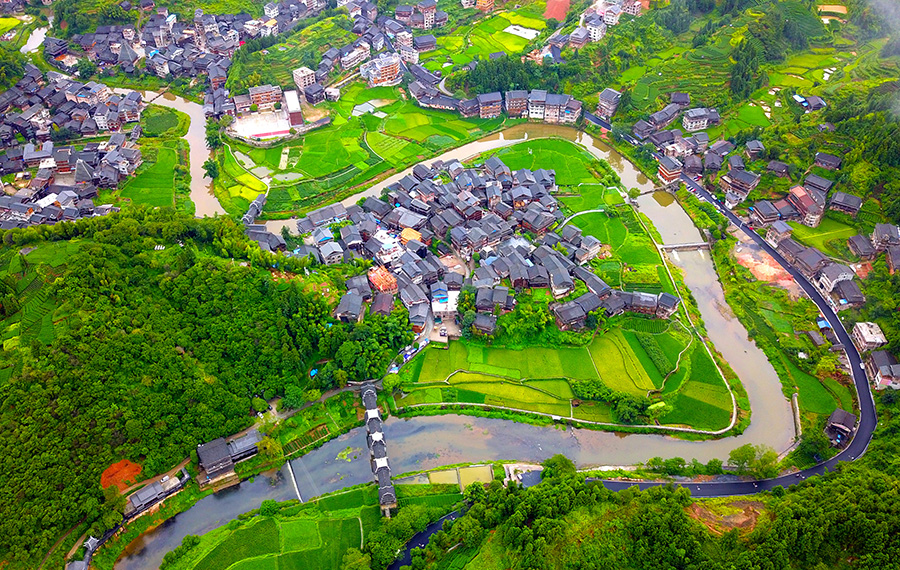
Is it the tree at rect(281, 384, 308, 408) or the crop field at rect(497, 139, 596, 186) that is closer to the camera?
the tree at rect(281, 384, 308, 408)

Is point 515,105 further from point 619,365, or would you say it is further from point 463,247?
point 619,365

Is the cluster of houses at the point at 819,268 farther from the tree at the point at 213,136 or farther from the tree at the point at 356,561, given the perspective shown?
the tree at the point at 213,136

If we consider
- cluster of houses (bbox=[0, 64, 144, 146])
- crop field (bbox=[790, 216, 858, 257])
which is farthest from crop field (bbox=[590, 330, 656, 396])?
cluster of houses (bbox=[0, 64, 144, 146])

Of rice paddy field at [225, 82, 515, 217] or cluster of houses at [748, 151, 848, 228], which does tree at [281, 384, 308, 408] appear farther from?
cluster of houses at [748, 151, 848, 228]

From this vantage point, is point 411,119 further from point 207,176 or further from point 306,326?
point 306,326

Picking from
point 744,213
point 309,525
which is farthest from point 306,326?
point 744,213

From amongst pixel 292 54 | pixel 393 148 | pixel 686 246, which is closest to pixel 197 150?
pixel 292 54
